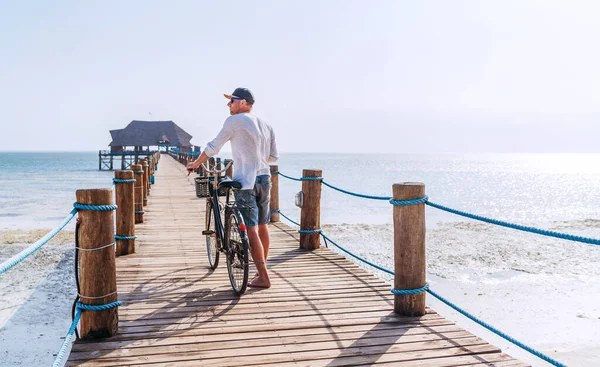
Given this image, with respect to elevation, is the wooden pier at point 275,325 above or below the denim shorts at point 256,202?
below

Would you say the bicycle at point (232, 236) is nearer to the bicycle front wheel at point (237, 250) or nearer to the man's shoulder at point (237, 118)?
the bicycle front wheel at point (237, 250)

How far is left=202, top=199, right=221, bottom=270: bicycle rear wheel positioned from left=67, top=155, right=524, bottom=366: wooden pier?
5.4 inches

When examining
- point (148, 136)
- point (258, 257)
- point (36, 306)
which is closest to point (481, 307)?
point (258, 257)

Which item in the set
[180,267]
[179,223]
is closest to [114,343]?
[180,267]

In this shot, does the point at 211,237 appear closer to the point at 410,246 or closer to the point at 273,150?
the point at 273,150

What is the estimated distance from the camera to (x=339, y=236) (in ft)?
62.1

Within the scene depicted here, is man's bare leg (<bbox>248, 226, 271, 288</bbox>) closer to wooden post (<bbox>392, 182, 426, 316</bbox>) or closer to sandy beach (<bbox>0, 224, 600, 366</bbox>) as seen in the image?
wooden post (<bbox>392, 182, 426, 316</bbox>)

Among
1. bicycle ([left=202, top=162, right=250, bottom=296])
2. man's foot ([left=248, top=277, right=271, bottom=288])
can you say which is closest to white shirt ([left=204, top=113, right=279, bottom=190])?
bicycle ([left=202, top=162, right=250, bottom=296])

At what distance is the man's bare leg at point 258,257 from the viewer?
15.5ft

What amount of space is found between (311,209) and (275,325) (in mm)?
2958

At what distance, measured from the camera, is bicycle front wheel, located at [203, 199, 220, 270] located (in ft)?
17.9

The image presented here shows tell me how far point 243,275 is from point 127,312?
1.03 meters

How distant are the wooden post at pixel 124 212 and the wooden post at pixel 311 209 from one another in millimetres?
2248

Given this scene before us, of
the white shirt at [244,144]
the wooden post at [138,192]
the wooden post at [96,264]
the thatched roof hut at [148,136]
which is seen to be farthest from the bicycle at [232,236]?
the thatched roof hut at [148,136]
